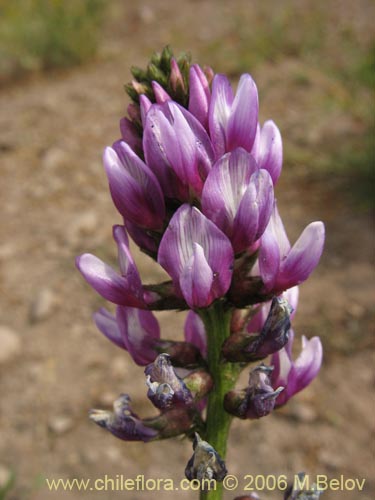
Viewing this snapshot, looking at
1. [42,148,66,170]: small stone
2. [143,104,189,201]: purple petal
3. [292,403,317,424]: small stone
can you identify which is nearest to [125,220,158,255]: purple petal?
[143,104,189,201]: purple petal

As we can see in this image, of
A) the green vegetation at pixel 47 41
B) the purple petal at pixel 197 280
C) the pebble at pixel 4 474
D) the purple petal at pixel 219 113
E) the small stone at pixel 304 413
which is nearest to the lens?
the purple petal at pixel 197 280

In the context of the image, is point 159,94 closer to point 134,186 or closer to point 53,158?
point 134,186

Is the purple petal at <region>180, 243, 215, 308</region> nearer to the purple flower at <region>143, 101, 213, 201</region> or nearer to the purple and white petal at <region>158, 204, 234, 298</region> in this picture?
the purple and white petal at <region>158, 204, 234, 298</region>

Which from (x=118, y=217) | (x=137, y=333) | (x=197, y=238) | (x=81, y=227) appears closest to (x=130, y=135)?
(x=197, y=238)

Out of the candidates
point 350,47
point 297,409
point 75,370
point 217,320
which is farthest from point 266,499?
point 350,47

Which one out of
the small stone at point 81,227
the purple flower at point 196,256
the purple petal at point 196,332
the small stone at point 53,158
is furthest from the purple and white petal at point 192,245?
the small stone at point 53,158

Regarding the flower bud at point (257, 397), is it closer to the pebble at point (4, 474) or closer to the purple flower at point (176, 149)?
the purple flower at point (176, 149)
